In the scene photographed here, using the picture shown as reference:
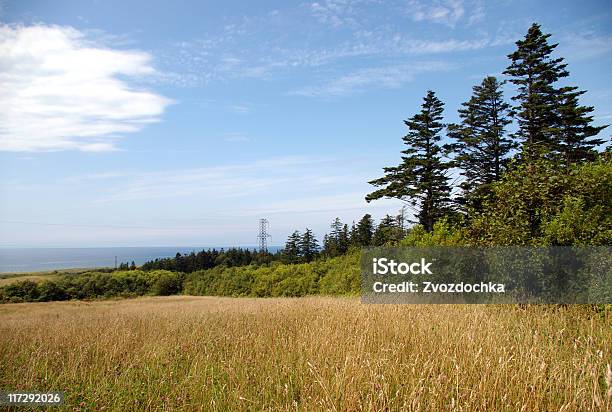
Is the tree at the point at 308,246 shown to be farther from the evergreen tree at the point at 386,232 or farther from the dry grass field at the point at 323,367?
the dry grass field at the point at 323,367

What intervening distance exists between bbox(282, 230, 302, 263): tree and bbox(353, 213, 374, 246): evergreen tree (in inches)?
639

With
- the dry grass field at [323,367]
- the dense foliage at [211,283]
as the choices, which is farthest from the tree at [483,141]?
the dry grass field at [323,367]

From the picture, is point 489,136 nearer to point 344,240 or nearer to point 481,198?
point 481,198

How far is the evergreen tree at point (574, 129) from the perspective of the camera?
1077 inches

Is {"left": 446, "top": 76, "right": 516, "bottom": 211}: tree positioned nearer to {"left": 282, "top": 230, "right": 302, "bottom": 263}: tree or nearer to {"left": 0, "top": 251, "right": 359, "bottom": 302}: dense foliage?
{"left": 0, "top": 251, "right": 359, "bottom": 302}: dense foliage

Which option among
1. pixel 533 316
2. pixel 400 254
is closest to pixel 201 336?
pixel 533 316

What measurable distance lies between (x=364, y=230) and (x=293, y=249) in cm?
1874

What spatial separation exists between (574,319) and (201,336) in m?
6.88

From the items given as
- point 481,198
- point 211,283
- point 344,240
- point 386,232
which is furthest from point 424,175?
point 211,283

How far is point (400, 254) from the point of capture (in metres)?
18.7

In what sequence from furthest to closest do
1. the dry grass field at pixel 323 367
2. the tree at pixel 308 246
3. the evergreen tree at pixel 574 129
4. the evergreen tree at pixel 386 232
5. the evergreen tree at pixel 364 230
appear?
the tree at pixel 308 246 < the evergreen tree at pixel 364 230 < the evergreen tree at pixel 386 232 < the evergreen tree at pixel 574 129 < the dry grass field at pixel 323 367

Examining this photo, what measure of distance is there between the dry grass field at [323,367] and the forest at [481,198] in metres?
4.57

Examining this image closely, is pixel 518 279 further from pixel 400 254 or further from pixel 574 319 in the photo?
pixel 400 254

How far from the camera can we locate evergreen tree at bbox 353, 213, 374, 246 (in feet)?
201
